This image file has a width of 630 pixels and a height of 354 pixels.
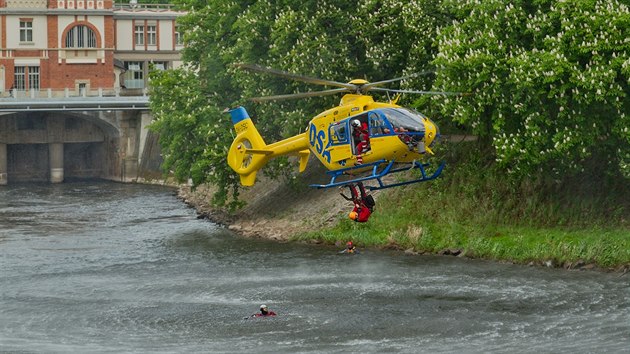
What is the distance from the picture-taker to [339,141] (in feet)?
196

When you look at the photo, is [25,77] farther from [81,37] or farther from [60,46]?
[81,37]

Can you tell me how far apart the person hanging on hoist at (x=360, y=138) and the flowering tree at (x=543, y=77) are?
839cm

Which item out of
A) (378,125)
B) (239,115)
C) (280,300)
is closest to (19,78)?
(239,115)

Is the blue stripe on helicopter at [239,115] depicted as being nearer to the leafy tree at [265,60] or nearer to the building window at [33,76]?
the leafy tree at [265,60]

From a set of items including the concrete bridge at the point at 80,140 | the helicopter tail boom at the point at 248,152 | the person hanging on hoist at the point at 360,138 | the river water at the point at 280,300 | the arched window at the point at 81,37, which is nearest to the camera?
the river water at the point at 280,300

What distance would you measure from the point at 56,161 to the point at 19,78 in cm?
1723

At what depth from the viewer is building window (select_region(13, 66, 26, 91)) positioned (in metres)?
138

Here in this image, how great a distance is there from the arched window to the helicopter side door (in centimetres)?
8327

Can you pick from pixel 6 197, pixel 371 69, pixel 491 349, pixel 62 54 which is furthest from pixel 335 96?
pixel 62 54

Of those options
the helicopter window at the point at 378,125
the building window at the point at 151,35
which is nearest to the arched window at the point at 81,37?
the building window at the point at 151,35

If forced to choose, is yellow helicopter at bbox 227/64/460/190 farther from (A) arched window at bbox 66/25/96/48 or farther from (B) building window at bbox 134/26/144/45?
(B) building window at bbox 134/26/144/45

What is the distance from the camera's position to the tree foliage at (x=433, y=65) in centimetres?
6128

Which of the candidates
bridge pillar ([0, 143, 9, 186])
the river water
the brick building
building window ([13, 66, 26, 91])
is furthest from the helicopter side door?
building window ([13, 66, 26, 91])

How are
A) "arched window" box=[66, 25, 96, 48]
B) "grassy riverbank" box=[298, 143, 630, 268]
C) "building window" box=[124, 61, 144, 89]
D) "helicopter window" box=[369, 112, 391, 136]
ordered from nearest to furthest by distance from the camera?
"helicopter window" box=[369, 112, 391, 136] < "grassy riverbank" box=[298, 143, 630, 268] < "arched window" box=[66, 25, 96, 48] < "building window" box=[124, 61, 144, 89]
